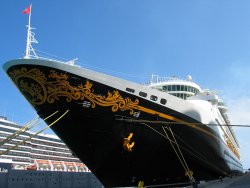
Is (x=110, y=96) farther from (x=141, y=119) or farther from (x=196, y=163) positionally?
(x=196, y=163)

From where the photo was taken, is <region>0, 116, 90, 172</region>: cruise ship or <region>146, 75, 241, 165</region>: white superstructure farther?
<region>0, 116, 90, 172</region>: cruise ship

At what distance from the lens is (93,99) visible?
574 inches

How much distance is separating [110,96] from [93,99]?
872mm

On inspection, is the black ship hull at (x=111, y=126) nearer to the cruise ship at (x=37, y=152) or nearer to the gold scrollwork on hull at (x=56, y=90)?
the gold scrollwork on hull at (x=56, y=90)

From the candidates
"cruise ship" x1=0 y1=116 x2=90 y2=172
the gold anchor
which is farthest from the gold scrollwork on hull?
"cruise ship" x1=0 y1=116 x2=90 y2=172

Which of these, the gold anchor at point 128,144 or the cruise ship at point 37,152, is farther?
the cruise ship at point 37,152

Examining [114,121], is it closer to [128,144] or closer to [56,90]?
[128,144]

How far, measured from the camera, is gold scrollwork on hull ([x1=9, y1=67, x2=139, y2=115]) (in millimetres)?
14141

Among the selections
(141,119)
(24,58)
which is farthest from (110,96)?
(24,58)

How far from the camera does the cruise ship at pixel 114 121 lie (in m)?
14.3

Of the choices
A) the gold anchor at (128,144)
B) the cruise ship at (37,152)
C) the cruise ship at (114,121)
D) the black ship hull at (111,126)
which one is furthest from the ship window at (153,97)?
the cruise ship at (37,152)

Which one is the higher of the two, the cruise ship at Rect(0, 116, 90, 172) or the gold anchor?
the cruise ship at Rect(0, 116, 90, 172)

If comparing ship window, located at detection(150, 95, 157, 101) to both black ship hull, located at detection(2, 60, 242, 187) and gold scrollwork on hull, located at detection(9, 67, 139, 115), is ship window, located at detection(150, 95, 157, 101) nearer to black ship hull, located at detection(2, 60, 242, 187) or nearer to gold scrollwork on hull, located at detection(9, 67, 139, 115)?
black ship hull, located at detection(2, 60, 242, 187)

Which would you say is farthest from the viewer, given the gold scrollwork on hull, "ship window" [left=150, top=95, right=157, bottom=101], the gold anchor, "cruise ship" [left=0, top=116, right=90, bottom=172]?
"cruise ship" [left=0, top=116, right=90, bottom=172]
